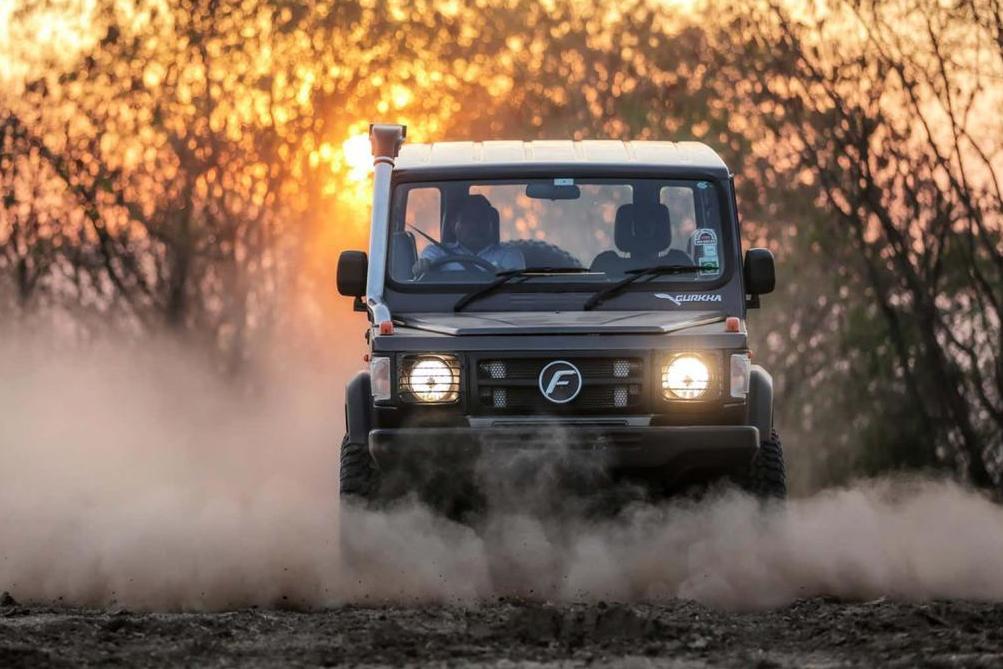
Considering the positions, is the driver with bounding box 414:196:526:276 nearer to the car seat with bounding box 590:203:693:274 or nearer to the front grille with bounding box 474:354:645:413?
the car seat with bounding box 590:203:693:274

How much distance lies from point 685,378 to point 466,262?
150 centimetres

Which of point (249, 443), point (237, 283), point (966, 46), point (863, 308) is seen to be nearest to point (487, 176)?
point (249, 443)

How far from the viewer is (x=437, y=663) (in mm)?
8500

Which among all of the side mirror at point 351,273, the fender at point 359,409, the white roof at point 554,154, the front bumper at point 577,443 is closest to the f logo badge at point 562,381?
the front bumper at point 577,443

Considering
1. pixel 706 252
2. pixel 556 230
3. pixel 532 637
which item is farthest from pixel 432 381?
pixel 532 637

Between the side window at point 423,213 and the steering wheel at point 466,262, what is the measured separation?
0.16 metres

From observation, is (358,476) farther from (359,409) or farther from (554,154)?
(554,154)

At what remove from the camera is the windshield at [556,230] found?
11.6 metres

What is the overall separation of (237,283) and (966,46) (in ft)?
39.5

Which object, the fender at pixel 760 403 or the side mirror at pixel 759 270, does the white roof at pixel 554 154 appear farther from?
the fender at pixel 760 403

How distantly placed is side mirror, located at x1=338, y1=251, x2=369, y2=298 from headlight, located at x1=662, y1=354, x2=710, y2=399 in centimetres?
179

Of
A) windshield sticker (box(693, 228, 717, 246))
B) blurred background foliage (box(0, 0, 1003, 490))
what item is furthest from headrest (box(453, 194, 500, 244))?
blurred background foliage (box(0, 0, 1003, 490))

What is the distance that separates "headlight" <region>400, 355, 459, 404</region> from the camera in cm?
→ 1080

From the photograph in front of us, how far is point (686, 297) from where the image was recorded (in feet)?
37.7
